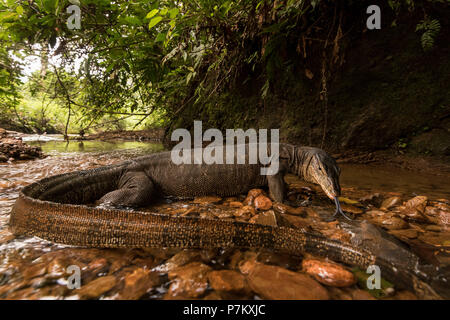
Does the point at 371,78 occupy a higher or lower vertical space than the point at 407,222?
higher

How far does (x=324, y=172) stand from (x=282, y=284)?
166 cm

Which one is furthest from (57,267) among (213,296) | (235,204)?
(235,204)

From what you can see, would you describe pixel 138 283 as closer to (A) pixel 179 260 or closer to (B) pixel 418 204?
(A) pixel 179 260

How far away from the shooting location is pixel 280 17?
3629 millimetres

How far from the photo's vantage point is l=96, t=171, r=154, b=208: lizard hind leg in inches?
94.7

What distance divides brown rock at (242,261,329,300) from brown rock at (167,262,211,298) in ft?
0.86

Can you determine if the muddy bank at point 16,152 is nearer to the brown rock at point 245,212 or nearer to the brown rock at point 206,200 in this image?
the brown rock at point 206,200

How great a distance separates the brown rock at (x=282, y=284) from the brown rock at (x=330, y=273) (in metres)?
0.06

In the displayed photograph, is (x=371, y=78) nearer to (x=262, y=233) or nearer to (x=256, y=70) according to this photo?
(x=256, y=70)

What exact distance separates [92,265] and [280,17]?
14.4 feet

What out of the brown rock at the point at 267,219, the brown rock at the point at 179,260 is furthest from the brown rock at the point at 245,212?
the brown rock at the point at 179,260

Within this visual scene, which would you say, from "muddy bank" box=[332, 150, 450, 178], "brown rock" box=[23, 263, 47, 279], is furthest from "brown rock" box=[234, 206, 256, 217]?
"muddy bank" box=[332, 150, 450, 178]

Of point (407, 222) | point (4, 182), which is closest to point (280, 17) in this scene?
point (407, 222)
